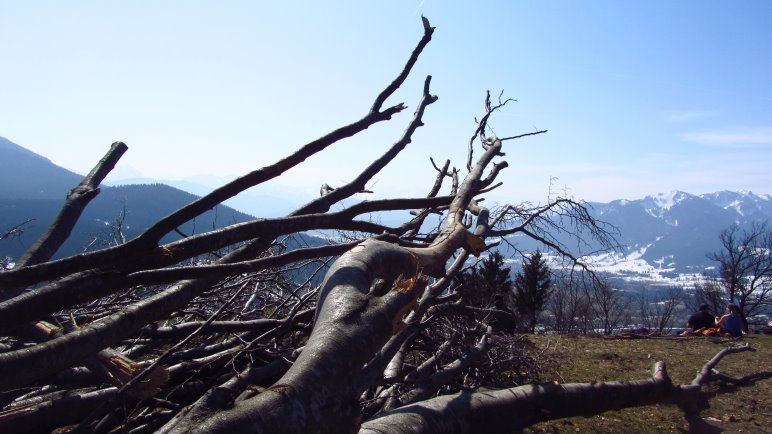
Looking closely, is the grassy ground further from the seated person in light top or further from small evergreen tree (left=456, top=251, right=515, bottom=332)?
the seated person in light top

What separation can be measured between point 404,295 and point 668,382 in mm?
4084

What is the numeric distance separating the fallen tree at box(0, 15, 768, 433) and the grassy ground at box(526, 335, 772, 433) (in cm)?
36

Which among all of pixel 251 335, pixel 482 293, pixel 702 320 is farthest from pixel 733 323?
pixel 251 335

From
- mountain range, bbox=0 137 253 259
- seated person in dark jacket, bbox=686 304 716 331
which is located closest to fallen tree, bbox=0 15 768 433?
A: seated person in dark jacket, bbox=686 304 716 331

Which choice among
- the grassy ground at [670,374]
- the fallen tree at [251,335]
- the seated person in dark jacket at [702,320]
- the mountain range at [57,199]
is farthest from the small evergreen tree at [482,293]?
the mountain range at [57,199]

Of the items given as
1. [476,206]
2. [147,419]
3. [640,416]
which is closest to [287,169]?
[147,419]

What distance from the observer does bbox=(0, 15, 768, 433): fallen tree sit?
4.78 feet

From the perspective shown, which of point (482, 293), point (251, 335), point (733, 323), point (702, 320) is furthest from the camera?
point (702, 320)

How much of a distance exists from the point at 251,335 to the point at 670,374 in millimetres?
5764

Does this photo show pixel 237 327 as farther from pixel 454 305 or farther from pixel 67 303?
pixel 454 305

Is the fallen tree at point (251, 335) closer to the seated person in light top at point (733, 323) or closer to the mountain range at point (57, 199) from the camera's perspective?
the seated person in light top at point (733, 323)

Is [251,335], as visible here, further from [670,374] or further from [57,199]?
[57,199]

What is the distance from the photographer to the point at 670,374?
6.25 m

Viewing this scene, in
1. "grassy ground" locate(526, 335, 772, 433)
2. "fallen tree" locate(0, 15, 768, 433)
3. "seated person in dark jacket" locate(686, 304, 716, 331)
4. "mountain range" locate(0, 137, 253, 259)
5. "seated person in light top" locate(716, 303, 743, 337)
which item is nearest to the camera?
"fallen tree" locate(0, 15, 768, 433)
